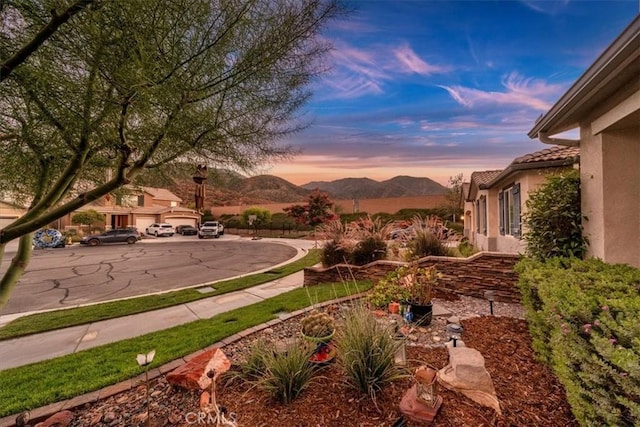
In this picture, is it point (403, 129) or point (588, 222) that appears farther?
point (403, 129)

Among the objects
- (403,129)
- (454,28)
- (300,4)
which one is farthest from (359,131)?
(300,4)

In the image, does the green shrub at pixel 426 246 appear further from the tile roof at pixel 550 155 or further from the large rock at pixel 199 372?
the large rock at pixel 199 372

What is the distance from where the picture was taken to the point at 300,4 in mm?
2344

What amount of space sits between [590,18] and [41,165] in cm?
718

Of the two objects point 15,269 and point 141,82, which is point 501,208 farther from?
point 15,269

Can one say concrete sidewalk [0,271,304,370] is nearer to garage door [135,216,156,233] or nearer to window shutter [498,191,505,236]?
window shutter [498,191,505,236]

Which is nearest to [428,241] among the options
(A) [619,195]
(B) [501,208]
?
(A) [619,195]

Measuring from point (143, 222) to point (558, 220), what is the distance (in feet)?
122

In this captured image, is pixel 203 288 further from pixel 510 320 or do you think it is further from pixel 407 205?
pixel 407 205

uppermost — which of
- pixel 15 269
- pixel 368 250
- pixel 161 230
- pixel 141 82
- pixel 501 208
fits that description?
pixel 141 82

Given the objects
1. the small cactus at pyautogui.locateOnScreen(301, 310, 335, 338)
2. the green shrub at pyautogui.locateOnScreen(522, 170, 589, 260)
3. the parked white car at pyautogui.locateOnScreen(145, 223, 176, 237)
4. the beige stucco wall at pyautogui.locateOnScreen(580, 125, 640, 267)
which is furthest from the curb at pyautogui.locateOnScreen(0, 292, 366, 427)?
the parked white car at pyautogui.locateOnScreen(145, 223, 176, 237)

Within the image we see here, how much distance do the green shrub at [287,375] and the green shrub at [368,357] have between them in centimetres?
39

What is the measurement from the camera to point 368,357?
2598mm

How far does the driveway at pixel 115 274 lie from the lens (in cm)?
835
